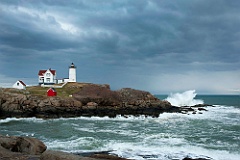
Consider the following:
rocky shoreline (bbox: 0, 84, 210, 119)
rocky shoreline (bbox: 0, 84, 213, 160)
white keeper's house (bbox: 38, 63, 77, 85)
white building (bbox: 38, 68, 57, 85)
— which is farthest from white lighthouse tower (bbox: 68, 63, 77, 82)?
rocky shoreline (bbox: 0, 84, 210, 119)

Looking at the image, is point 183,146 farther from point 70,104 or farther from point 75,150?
point 70,104

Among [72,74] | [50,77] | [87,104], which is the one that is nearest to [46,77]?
[50,77]

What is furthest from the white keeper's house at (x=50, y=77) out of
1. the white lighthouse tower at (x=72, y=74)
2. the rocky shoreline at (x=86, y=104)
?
the rocky shoreline at (x=86, y=104)

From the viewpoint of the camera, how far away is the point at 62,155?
6.93 metres

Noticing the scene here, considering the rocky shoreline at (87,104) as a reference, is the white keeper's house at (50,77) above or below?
above

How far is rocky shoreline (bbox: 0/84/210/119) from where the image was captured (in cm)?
3359

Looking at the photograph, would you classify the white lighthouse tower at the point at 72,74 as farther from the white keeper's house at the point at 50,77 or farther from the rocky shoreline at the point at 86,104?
the rocky shoreline at the point at 86,104

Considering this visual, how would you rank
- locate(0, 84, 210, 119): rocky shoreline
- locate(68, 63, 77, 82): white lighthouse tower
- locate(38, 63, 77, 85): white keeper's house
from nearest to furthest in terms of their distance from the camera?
locate(0, 84, 210, 119): rocky shoreline < locate(38, 63, 77, 85): white keeper's house < locate(68, 63, 77, 82): white lighthouse tower

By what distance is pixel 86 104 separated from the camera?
3744cm

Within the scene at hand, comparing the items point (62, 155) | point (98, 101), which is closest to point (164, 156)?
point (62, 155)

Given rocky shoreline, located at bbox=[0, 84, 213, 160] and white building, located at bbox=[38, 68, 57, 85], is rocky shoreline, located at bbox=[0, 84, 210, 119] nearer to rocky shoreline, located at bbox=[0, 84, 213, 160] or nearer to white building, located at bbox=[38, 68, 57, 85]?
rocky shoreline, located at bbox=[0, 84, 213, 160]

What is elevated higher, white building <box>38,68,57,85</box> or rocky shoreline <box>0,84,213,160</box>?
white building <box>38,68,57,85</box>

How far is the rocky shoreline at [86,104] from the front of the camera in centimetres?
3359

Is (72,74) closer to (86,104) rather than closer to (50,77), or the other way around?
(50,77)
